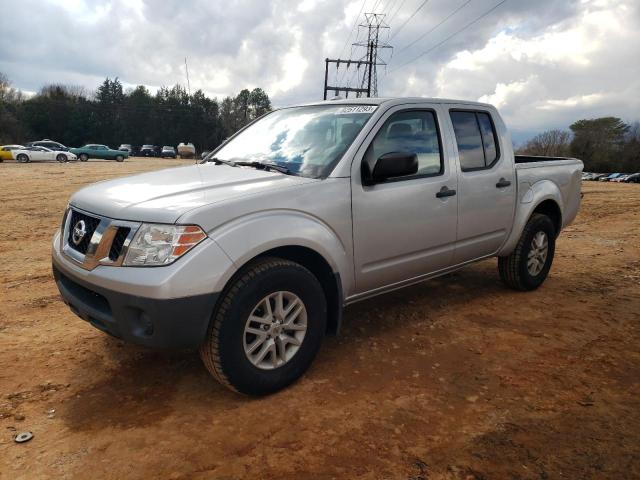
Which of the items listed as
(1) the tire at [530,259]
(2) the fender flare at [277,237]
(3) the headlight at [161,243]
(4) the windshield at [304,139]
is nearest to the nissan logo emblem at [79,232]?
(3) the headlight at [161,243]

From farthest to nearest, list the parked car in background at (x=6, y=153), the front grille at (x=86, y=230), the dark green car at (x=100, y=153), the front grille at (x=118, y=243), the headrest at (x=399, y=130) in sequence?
the dark green car at (x=100, y=153) < the parked car in background at (x=6, y=153) < the headrest at (x=399, y=130) < the front grille at (x=86, y=230) < the front grille at (x=118, y=243)

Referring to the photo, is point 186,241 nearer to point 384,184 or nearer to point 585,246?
point 384,184

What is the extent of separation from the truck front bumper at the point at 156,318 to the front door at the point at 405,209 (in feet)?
→ 3.95

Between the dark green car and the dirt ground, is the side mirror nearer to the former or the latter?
the dirt ground

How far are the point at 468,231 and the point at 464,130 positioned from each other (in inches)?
35.3

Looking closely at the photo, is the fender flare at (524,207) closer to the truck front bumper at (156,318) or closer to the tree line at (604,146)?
the truck front bumper at (156,318)

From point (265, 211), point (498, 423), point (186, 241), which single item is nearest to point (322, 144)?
point (265, 211)

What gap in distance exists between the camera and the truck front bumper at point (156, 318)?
244cm

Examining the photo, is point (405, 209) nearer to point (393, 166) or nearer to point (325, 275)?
point (393, 166)

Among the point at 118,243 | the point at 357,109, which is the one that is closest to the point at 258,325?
the point at 118,243

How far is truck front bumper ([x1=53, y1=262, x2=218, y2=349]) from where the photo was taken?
2439mm

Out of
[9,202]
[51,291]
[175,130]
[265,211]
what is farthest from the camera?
[175,130]

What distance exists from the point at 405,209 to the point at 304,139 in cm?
92

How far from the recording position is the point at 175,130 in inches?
2985
